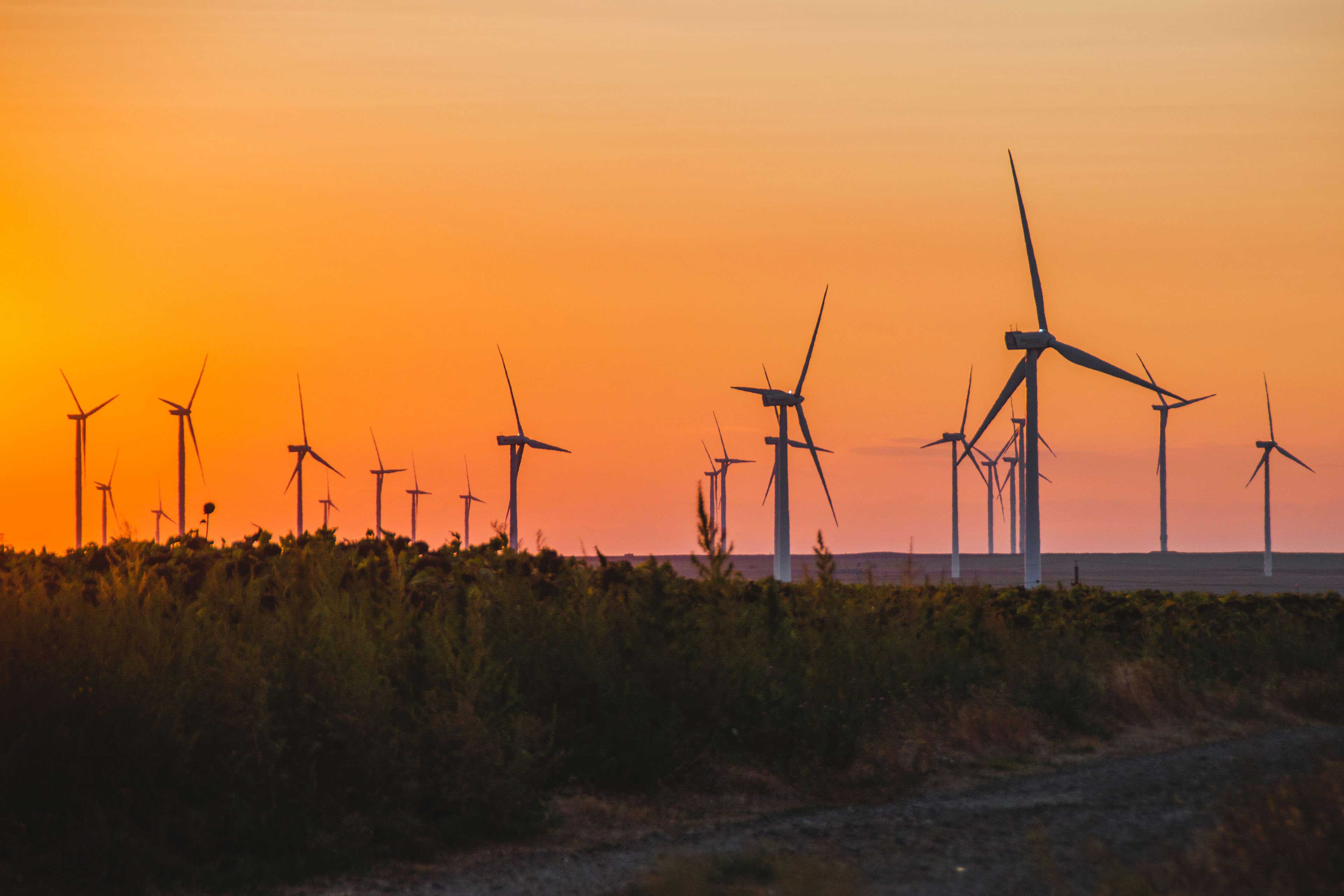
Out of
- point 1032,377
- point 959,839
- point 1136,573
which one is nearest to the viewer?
point 959,839

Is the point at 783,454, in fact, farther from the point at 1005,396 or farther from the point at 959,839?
the point at 959,839

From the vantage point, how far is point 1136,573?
5674 inches

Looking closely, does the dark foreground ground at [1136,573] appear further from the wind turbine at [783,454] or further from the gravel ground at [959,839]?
the gravel ground at [959,839]

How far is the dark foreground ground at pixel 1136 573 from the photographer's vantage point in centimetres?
10281

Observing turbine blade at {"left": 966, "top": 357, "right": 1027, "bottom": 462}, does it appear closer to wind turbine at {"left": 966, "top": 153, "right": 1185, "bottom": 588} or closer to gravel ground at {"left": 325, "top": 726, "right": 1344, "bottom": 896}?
wind turbine at {"left": 966, "top": 153, "right": 1185, "bottom": 588}

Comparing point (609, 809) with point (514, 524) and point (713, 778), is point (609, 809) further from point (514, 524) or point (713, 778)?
point (514, 524)

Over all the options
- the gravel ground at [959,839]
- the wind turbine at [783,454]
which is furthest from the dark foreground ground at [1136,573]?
the gravel ground at [959,839]

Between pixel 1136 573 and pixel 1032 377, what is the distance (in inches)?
3838

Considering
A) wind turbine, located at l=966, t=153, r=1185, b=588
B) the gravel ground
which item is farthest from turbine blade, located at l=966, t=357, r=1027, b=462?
the gravel ground

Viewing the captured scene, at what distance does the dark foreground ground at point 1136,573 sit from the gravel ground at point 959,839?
170ft

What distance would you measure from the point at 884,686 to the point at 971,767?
177 cm

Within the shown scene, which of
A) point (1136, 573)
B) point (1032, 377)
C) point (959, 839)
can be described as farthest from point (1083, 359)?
point (1136, 573)

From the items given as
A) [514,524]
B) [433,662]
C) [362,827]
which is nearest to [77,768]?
[362,827]

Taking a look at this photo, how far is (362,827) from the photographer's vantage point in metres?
12.4
